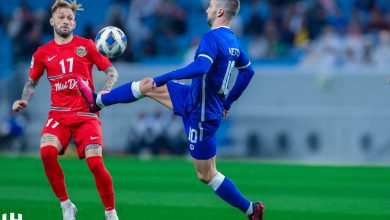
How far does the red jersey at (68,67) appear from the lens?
943 centimetres

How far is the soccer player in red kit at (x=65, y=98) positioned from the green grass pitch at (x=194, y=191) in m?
1.02

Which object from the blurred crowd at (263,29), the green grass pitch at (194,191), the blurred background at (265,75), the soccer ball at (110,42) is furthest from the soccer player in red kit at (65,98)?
the blurred crowd at (263,29)

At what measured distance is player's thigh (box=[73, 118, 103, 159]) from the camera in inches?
360

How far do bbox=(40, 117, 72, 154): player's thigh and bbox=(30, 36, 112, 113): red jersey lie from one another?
6.5 inches

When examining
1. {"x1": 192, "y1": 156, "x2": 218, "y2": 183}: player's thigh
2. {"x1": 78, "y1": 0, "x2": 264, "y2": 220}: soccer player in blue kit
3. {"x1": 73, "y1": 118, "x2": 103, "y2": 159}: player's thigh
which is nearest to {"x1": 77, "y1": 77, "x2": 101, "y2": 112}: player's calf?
{"x1": 78, "y1": 0, "x2": 264, "y2": 220}: soccer player in blue kit

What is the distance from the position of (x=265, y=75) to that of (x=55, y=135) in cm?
1378

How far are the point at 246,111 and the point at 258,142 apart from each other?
2.78 ft

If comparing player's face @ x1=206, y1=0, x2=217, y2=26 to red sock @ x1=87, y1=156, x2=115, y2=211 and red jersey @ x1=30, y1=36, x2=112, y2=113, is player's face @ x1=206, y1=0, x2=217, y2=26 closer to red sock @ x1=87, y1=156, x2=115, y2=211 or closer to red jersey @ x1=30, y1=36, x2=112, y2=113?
red jersey @ x1=30, y1=36, x2=112, y2=113

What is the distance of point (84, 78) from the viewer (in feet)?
31.1

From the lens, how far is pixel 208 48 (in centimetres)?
869

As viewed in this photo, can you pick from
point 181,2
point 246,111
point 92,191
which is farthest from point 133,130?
point 92,191

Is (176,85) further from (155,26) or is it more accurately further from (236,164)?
(155,26)

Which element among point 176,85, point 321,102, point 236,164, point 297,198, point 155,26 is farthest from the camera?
point 155,26

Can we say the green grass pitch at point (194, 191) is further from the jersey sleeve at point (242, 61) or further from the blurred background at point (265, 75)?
the jersey sleeve at point (242, 61)
